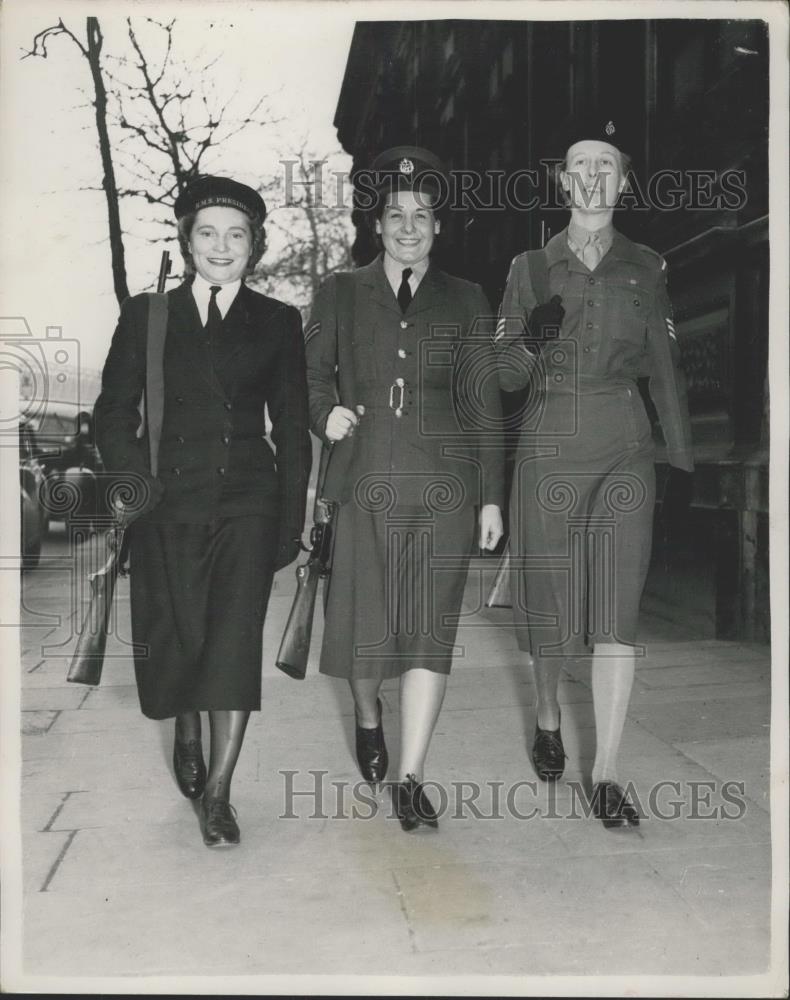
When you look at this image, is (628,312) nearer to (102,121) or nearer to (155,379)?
(155,379)

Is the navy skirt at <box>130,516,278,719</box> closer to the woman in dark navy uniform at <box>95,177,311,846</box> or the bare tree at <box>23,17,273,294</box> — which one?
the woman in dark navy uniform at <box>95,177,311,846</box>

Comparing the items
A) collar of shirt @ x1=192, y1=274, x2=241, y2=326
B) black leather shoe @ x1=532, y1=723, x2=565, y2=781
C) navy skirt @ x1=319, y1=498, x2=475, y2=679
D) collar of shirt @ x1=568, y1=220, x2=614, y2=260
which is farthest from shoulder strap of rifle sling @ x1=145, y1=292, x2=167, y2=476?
black leather shoe @ x1=532, y1=723, x2=565, y2=781

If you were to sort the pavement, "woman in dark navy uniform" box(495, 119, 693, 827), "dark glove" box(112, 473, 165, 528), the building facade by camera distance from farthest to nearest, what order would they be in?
the building facade, "woman in dark navy uniform" box(495, 119, 693, 827), "dark glove" box(112, 473, 165, 528), the pavement

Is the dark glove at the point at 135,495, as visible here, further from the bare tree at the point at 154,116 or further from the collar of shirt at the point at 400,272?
the collar of shirt at the point at 400,272

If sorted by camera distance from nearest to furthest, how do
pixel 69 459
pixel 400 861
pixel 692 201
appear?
1. pixel 400 861
2. pixel 69 459
3. pixel 692 201

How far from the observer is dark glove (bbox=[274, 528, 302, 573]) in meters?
3.90

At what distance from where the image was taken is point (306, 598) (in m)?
4.11

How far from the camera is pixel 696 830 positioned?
3.78 metres

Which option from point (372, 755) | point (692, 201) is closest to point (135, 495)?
point (372, 755)

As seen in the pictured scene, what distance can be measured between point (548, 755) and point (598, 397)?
55.4 inches

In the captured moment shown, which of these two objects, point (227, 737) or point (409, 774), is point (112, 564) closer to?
point (227, 737)

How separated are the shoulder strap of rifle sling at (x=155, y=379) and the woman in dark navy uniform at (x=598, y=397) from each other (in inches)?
48.1

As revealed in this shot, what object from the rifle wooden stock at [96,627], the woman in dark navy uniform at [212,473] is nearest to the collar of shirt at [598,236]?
the woman in dark navy uniform at [212,473]

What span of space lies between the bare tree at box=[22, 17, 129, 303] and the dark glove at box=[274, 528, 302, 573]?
1.04 m
